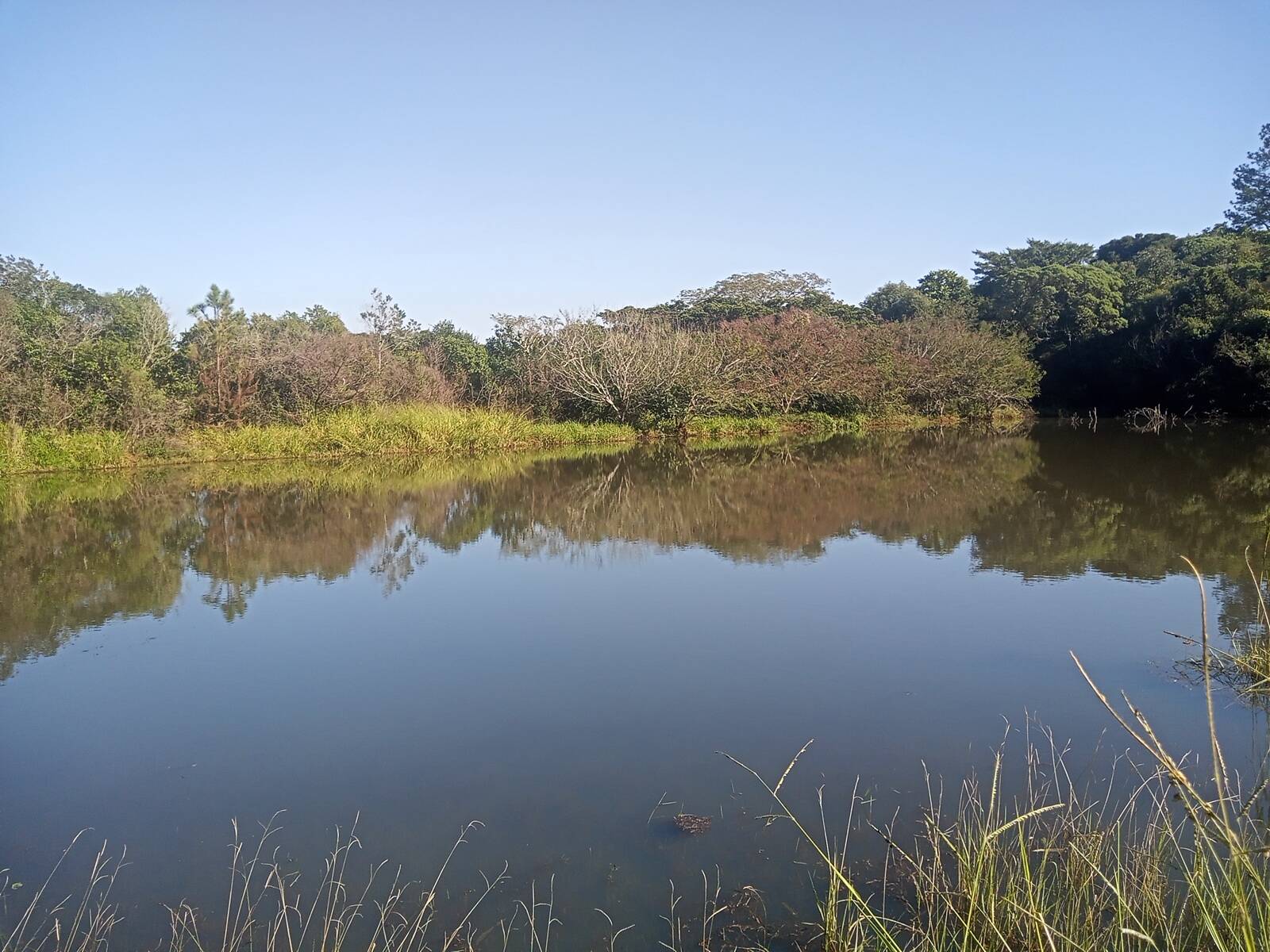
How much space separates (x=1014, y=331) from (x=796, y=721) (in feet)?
119

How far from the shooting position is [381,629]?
25.4 ft

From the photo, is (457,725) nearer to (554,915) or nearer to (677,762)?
(677,762)

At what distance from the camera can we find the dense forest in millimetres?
21484

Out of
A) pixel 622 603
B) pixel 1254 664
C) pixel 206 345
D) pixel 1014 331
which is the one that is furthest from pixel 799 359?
pixel 1254 664

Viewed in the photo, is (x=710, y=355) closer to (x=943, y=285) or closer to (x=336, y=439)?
(x=336, y=439)

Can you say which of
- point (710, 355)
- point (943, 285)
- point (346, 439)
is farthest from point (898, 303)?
point (346, 439)

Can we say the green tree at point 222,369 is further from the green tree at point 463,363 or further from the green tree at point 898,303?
the green tree at point 898,303

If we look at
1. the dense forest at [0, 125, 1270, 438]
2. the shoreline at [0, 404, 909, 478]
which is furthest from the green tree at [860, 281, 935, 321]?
the shoreline at [0, 404, 909, 478]

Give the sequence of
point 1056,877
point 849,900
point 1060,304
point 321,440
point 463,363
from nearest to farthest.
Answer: point 849,900 → point 1056,877 → point 321,440 → point 463,363 → point 1060,304

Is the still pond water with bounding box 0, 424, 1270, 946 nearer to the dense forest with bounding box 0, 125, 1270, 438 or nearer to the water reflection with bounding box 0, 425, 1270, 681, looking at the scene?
the water reflection with bounding box 0, 425, 1270, 681

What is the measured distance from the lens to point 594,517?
1338 centimetres

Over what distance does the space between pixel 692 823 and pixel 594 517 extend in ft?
30.4

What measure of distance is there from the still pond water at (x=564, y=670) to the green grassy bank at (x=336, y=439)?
6386 mm

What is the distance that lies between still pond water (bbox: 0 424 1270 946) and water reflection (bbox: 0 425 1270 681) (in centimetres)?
9
